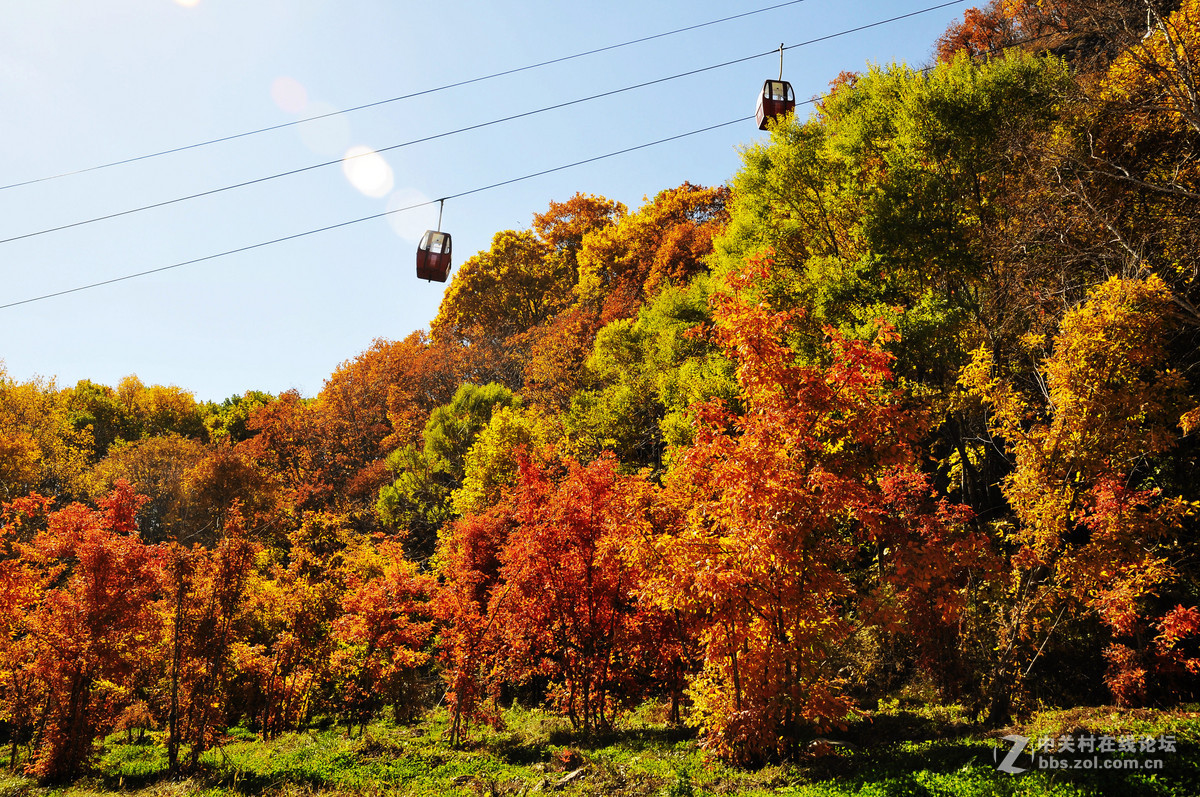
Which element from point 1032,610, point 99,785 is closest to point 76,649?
point 99,785

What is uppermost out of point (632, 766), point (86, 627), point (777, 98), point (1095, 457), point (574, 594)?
point (777, 98)

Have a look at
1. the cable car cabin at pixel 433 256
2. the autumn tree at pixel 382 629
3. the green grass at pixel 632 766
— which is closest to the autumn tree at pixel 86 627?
the green grass at pixel 632 766

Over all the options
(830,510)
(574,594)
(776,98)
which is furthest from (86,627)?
(776,98)

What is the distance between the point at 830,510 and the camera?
8.66m

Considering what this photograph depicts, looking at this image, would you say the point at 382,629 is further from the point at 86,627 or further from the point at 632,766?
the point at 632,766

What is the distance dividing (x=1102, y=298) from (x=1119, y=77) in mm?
11108

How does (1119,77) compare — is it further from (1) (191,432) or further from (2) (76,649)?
(1) (191,432)

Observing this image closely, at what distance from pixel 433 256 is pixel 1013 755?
39.1 ft

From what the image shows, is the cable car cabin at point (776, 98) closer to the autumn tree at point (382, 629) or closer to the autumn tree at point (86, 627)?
the autumn tree at point (382, 629)

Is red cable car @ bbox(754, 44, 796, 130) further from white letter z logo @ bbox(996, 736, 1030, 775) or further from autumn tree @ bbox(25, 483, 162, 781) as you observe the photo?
autumn tree @ bbox(25, 483, 162, 781)

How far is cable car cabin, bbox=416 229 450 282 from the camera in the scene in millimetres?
12500

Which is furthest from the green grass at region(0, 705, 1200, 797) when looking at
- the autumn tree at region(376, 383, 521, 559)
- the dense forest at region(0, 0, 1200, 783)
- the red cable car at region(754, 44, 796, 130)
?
the autumn tree at region(376, 383, 521, 559)

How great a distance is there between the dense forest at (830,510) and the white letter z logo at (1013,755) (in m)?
A: 1.82

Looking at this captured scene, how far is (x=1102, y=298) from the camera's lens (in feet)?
33.3
